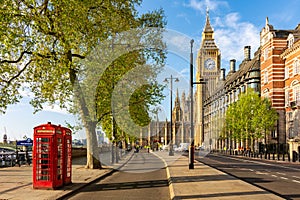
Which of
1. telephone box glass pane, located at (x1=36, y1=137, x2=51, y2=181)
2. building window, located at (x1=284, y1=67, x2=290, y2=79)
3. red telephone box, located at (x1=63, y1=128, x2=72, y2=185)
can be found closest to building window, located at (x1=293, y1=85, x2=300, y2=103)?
building window, located at (x1=284, y1=67, x2=290, y2=79)

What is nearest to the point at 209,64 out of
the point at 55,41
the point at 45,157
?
the point at 55,41

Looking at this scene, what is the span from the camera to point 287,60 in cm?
6481

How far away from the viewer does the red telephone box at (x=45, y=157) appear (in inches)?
591

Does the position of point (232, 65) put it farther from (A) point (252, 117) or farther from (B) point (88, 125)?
(B) point (88, 125)

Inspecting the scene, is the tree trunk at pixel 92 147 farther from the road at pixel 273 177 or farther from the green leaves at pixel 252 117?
the green leaves at pixel 252 117

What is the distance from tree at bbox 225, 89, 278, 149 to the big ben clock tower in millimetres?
69801

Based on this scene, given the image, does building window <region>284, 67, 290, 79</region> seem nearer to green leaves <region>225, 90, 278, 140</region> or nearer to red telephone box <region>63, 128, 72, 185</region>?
green leaves <region>225, 90, 278, 140</region>

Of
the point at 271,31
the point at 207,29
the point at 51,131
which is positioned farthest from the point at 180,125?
the point at 51,131

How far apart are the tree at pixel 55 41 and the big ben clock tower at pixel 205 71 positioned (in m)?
118

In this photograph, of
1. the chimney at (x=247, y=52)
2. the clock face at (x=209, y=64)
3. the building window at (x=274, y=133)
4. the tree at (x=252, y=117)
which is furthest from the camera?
the clock face at (x=209, y=64)

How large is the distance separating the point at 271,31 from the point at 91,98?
1983 inches

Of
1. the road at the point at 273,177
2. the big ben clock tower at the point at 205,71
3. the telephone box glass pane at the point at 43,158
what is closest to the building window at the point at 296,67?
the road at the point at 273,177

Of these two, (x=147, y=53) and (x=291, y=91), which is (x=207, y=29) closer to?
(x=291, y=91)

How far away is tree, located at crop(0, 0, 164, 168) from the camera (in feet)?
57.0
